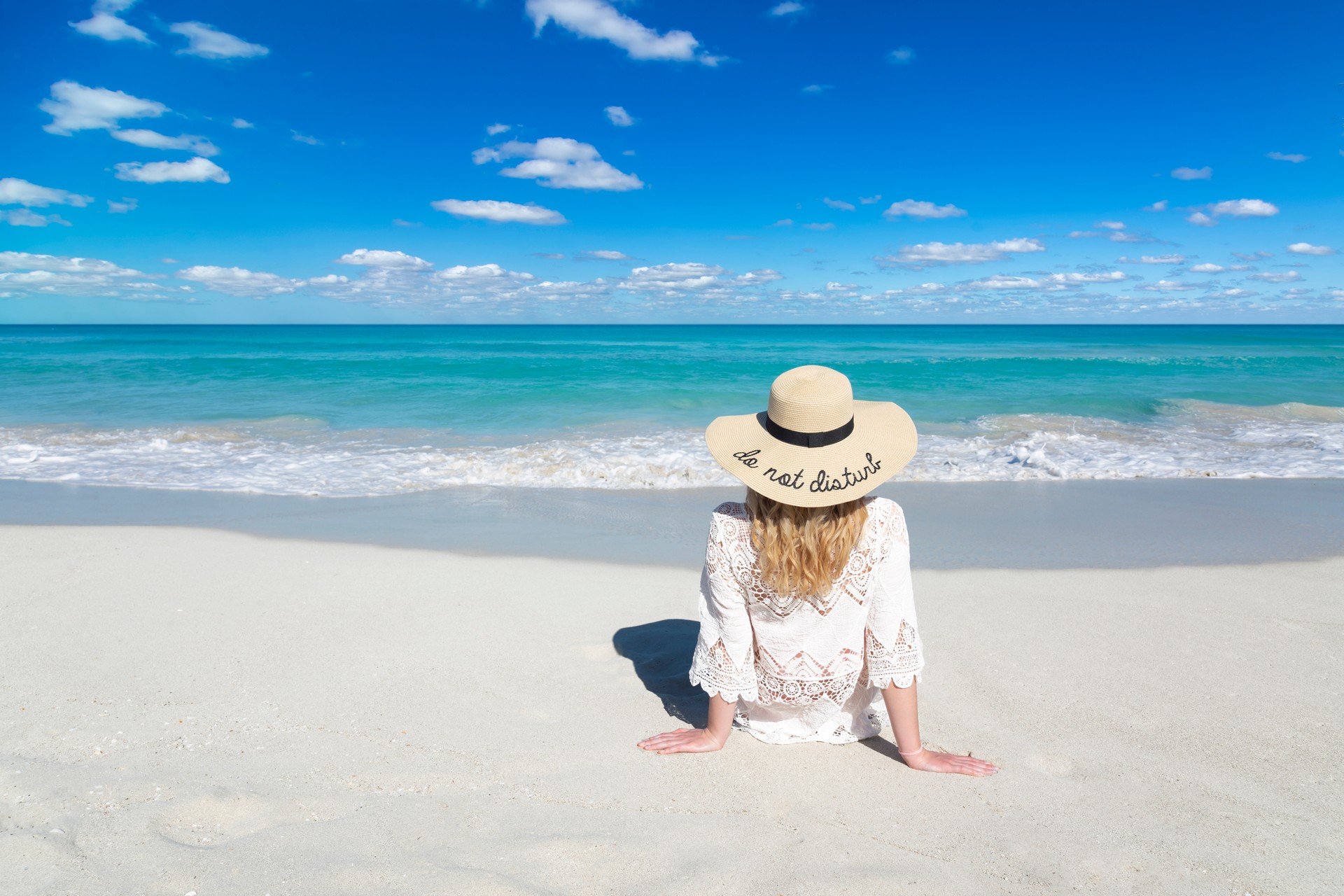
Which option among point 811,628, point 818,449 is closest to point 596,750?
point 811,628

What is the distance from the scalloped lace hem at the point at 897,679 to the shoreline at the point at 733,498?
2717mm

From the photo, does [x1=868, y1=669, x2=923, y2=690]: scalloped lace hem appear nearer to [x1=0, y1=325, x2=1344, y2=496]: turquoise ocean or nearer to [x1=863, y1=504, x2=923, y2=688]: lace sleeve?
[x1=863, y1=504, x2=923, y2=688]: lace sleeve

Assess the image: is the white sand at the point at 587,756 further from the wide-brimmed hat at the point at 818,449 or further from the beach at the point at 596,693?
the wide-brimmed hat at the point at 818,449

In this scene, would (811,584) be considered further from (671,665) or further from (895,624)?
(671,665)

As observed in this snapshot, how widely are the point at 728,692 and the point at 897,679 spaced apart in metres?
0.60

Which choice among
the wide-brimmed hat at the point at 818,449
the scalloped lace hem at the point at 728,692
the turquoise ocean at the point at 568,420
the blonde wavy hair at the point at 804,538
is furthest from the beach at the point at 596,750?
the turquoise ocean at the point at 568,420

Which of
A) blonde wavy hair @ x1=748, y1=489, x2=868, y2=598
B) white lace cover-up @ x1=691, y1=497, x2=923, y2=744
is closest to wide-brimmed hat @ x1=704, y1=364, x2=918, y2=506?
blonde wavy hair @ x1=748, y1=489, x2=868, y2=598

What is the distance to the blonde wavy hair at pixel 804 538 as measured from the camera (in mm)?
2299

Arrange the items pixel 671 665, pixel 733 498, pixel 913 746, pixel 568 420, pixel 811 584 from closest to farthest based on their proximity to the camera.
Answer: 1. pixel 811 584
2. pixel 913 746
3. pixel 671 665
4. pixel 733 498
5. pixel 568 420

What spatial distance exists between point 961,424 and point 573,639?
39.4ft

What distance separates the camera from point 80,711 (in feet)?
9.77

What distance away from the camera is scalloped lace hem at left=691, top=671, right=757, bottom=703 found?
261 centimetres

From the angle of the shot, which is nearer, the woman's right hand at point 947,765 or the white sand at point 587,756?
the white sand at point 587,756

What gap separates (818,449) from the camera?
222 centimetres
